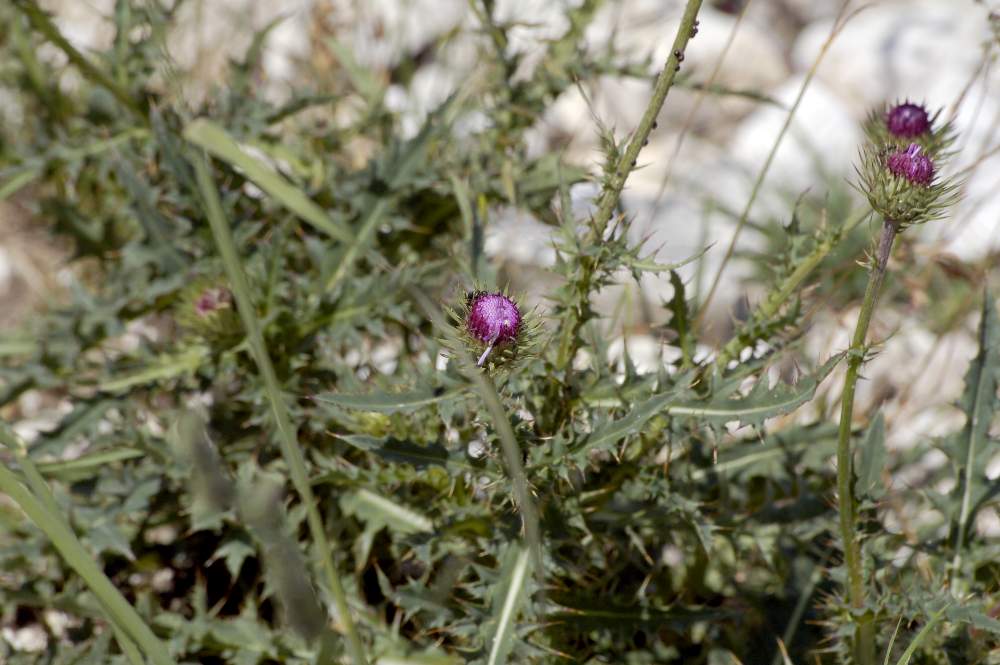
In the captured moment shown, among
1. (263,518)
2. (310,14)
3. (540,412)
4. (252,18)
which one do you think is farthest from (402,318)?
(252,18)

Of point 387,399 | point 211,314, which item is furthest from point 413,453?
point 211,314

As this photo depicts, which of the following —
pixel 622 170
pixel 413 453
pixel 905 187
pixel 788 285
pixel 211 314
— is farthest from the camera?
pixel 211 314

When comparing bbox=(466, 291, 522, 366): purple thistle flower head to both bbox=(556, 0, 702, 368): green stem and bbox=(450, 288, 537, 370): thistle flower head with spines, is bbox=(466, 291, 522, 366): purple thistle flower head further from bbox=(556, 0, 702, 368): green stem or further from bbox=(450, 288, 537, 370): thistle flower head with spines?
bbox=(556, 0, 702, 368): green stem

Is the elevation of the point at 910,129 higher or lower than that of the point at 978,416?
higher

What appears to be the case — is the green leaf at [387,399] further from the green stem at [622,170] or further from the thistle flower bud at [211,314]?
the thistle flower bud at [211,314]

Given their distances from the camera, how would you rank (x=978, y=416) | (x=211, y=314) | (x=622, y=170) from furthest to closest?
(x=211, y=314), (x=978, y=416), (x=622, y=170)

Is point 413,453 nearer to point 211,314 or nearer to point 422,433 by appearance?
point 422,433

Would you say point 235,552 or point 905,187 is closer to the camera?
point 905,187

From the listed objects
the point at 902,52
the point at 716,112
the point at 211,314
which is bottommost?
the point at 211,314
